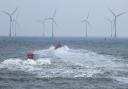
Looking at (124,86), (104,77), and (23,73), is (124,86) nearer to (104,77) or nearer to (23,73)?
(104,77)

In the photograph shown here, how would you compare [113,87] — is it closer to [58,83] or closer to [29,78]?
[58,83]

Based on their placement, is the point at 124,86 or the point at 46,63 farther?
the point at 46,63

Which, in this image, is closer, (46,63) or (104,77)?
(104,77)

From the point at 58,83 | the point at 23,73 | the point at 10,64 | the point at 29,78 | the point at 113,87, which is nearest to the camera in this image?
the point at 113,87

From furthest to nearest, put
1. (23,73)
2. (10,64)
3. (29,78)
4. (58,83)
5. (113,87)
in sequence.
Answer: (10,64), (23,73), (29,78), (58,83), (113,87)

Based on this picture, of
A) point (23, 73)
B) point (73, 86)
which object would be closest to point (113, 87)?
point (73, 86)

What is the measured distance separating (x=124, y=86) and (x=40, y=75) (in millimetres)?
8276

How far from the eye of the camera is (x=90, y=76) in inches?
1223

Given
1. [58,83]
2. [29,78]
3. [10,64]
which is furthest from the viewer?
[10,64]

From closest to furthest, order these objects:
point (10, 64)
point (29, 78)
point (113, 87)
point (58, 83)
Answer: point (113, 87) → point (58, 83) → point (29, 78) → point (10, 64)

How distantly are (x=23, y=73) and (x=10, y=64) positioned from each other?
29.6 ft

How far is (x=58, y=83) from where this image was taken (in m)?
27.1

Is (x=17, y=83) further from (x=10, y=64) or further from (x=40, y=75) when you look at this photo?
(x=10, y=64)

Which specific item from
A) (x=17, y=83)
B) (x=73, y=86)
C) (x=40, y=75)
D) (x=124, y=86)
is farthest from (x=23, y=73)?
(x=124, y=86)
